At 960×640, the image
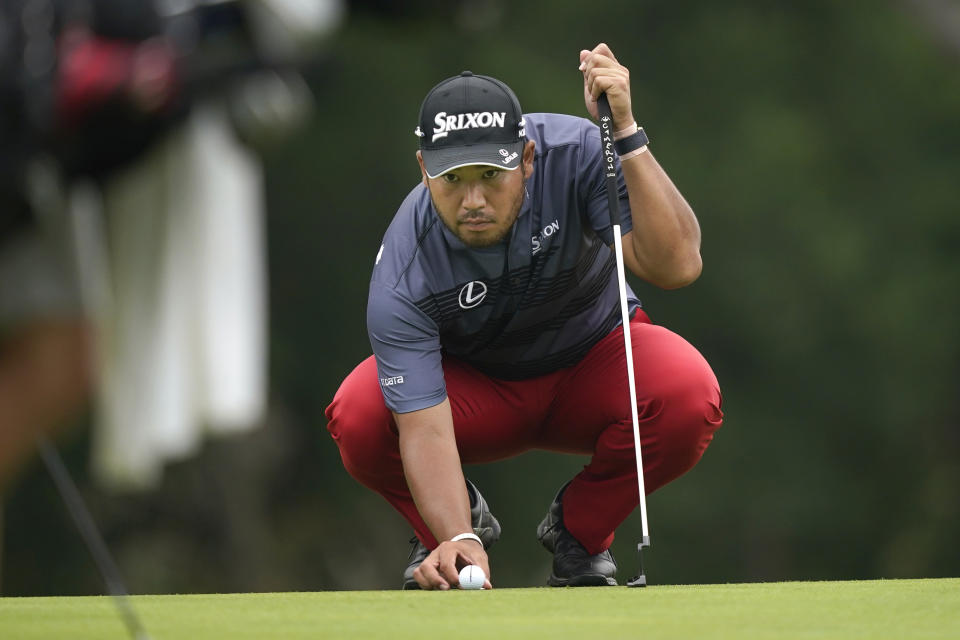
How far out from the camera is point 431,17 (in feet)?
9.64

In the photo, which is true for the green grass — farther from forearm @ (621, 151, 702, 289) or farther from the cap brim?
the cap brim

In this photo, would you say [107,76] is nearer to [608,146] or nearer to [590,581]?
[608,146]

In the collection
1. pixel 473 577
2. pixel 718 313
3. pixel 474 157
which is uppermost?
pixel 474 157

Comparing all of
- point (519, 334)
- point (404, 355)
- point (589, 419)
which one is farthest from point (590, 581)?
point (404, 355)

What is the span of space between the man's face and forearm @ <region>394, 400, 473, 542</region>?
41cm

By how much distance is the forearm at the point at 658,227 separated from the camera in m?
4.54

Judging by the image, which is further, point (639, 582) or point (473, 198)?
point (639, 582)

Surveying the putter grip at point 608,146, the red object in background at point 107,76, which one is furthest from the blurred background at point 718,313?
the red object in background at point 107,76

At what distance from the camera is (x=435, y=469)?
15.0ft

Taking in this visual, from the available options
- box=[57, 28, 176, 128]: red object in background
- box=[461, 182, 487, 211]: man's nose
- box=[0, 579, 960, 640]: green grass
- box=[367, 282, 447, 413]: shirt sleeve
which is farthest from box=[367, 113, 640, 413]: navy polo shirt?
box=[57, 28, 176, 128]: red object in background

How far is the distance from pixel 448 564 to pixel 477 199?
827mm

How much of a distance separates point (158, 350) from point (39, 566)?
12116 millimetres

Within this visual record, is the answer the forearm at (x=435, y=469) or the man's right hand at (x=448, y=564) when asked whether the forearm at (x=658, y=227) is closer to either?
the forearm at (x=435, y=469)

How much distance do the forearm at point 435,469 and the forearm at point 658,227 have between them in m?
0.58
